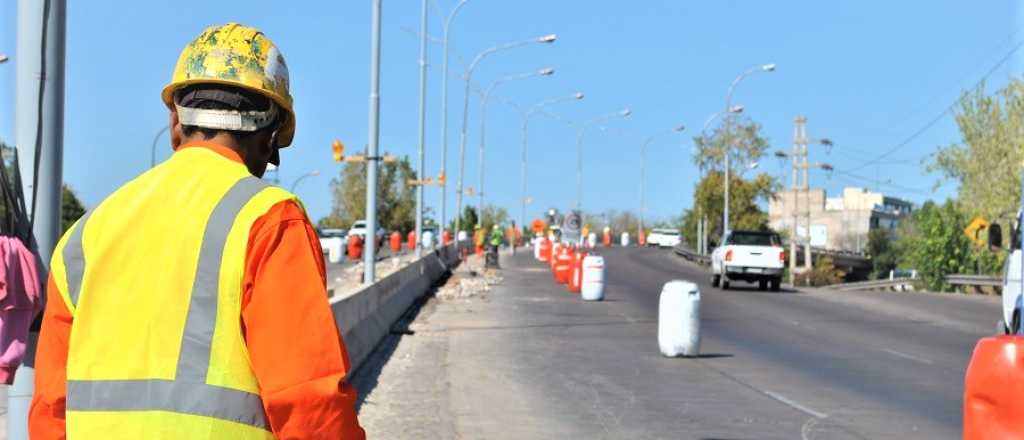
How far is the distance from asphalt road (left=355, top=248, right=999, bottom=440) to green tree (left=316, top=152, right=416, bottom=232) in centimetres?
6979

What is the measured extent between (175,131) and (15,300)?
517 cm

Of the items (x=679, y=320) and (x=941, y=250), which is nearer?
(x=679, y=320)

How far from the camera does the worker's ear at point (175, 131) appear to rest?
3.21 metres

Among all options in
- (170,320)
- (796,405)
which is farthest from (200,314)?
(796,405)

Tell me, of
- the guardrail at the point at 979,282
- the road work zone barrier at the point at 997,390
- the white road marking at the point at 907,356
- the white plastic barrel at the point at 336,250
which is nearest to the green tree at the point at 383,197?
the white plastic barrel at the point at 336,250

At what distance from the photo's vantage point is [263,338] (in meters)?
2.81

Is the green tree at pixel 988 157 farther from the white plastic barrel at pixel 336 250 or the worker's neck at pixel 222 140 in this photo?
the worker's neck at pixel 222 140

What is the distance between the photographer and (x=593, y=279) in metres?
32.8

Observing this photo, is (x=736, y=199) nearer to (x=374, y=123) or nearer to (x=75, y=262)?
(x=374, y=123)

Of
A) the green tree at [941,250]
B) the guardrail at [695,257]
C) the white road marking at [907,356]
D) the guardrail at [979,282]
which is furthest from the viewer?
the guardrail at [695,257]

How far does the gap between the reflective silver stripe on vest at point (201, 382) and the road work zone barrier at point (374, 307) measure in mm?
4944

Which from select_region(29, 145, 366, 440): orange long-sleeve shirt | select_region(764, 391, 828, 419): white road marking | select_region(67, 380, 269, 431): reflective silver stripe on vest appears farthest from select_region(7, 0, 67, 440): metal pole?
select_region(764, 391, 828, 419): white road marking

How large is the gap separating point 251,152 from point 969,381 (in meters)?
5.36

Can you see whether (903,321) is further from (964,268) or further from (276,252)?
(964,268)
